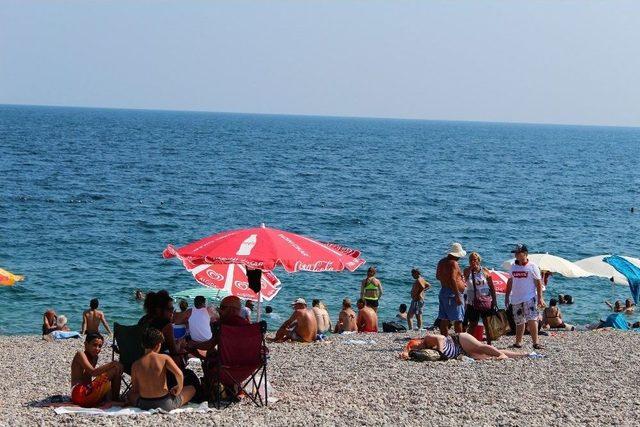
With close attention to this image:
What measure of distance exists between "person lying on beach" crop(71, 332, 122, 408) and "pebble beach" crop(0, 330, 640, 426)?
1.31ft

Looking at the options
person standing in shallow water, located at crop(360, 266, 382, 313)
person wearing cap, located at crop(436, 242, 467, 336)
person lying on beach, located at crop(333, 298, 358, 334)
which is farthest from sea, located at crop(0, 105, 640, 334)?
person wearing cap, located at crop(436, 242, 467, 336)

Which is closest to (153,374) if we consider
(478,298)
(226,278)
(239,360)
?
(239,360)

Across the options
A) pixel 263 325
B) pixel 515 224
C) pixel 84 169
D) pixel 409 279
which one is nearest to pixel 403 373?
pixel 263 325

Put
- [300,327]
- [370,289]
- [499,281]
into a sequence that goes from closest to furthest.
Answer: [300,327] → [370,289] → [499,281]

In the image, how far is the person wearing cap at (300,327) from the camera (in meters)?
15.0

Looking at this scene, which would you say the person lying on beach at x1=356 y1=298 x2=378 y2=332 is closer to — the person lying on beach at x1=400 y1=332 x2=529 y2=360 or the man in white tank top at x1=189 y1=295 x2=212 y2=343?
the person lying on beach at x1=400 y1=332 x2=529 y2=360

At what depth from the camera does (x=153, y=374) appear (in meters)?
9.20

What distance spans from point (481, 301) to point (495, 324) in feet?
1.42

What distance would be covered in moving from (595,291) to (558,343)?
1469cm

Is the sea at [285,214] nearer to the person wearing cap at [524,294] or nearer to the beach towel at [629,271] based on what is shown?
the beach towel at [629,271]

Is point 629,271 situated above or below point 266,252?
below

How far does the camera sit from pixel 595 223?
167 ft

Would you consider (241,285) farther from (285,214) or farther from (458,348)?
(285,214)

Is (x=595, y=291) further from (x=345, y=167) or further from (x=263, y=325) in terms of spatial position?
(x=345, y=167)
